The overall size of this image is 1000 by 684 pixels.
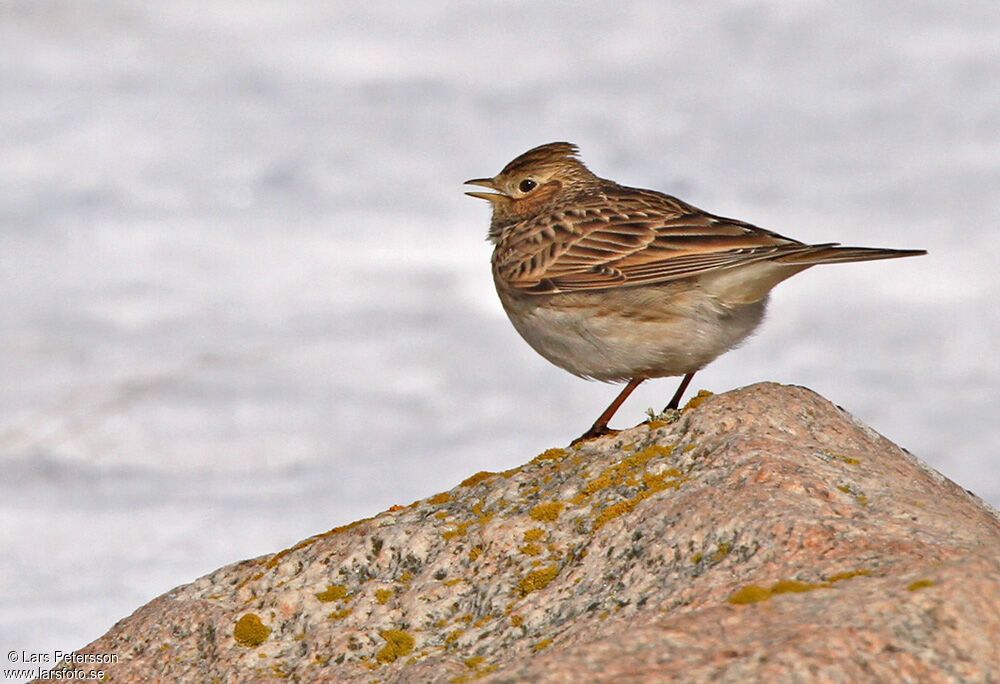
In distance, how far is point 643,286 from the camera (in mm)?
9648

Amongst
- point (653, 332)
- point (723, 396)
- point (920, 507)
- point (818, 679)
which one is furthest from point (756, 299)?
point (818, 679)

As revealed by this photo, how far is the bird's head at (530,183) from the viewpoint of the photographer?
488 inches

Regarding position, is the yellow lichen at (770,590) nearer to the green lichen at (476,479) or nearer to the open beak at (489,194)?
the green lichen at (476,479)

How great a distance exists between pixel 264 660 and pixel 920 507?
3.90m

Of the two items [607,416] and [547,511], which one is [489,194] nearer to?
[607,416]

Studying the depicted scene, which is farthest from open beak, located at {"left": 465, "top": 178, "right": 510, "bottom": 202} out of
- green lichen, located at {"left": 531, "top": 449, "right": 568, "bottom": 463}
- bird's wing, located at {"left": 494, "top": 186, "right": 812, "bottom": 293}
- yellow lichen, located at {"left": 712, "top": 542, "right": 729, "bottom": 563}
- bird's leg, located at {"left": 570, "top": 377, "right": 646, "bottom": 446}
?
yellow lichen, located at {"left": 712, "top": 542, "right": 729, "bottom": 563}

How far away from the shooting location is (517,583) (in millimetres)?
6582

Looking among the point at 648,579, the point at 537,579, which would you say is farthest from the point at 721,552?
the point at 537,579

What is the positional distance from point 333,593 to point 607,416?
3.17 metres

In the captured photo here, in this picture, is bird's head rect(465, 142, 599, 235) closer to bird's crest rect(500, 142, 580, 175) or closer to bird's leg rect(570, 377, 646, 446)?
bird's crest rect(500, 142, 580, 175)

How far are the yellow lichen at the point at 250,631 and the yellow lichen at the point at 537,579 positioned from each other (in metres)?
1.78

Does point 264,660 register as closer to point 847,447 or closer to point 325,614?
point 325,614

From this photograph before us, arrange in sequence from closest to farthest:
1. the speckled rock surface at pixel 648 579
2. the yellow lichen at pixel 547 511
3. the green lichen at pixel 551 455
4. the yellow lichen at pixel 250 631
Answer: the speckled rock surface at pixel 648 579, the yellow lichen at pixel 547 511, the yellow lichen at pixel 250 631, the green lichen at pixel 551 455

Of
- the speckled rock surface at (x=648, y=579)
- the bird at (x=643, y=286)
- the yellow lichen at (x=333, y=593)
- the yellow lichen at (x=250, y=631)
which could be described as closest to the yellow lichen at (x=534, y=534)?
the speckled rock surface at (x=648, y=579)
